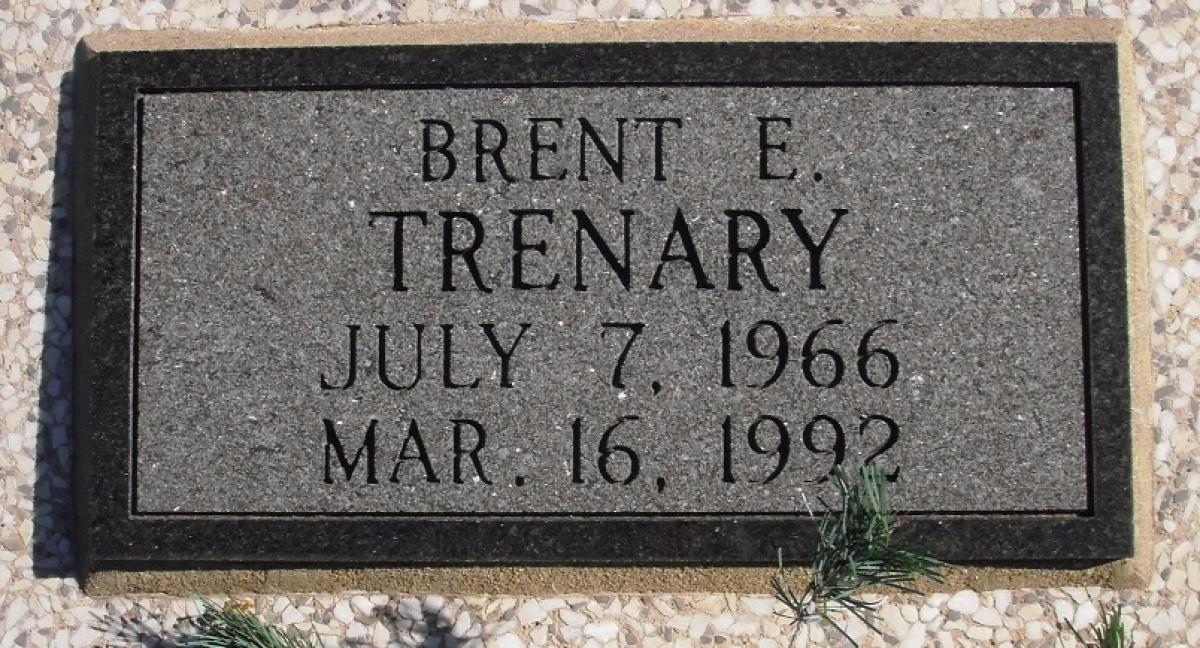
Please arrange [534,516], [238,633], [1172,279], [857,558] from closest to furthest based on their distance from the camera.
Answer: [857,558], [238,633], [534,516], [1172,279]

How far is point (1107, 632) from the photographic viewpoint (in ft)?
7.51

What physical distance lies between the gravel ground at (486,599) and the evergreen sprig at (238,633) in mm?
162

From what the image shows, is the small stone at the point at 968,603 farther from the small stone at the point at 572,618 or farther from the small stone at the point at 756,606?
the small stone at the point at 572,618

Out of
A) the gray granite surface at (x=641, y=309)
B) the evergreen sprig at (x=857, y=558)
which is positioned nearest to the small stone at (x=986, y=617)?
the gray granite surface at (x=641, y=309)

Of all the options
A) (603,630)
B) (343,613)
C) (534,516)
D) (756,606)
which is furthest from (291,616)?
(756,606)

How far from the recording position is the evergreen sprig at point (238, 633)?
221 centimetres

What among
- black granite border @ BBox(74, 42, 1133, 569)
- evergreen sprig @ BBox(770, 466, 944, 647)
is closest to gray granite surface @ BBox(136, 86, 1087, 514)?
black granite border @ BBox(74, 42, 1133, 569)

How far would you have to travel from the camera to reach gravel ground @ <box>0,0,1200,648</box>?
8.20 feet

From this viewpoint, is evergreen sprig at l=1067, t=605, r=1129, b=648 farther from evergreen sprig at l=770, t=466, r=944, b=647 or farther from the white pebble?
the white pebble

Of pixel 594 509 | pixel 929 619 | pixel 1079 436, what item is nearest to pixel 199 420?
pixel 594 509

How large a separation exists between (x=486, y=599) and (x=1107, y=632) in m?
1.37

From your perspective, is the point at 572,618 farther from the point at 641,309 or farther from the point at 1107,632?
the point at 1107,632

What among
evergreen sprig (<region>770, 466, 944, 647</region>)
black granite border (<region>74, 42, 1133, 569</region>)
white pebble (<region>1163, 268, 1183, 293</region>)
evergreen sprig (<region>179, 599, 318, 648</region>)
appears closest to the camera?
evergreen sprig (<region>770, 466, 944, 647</region>)

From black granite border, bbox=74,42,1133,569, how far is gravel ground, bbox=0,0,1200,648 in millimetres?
116
